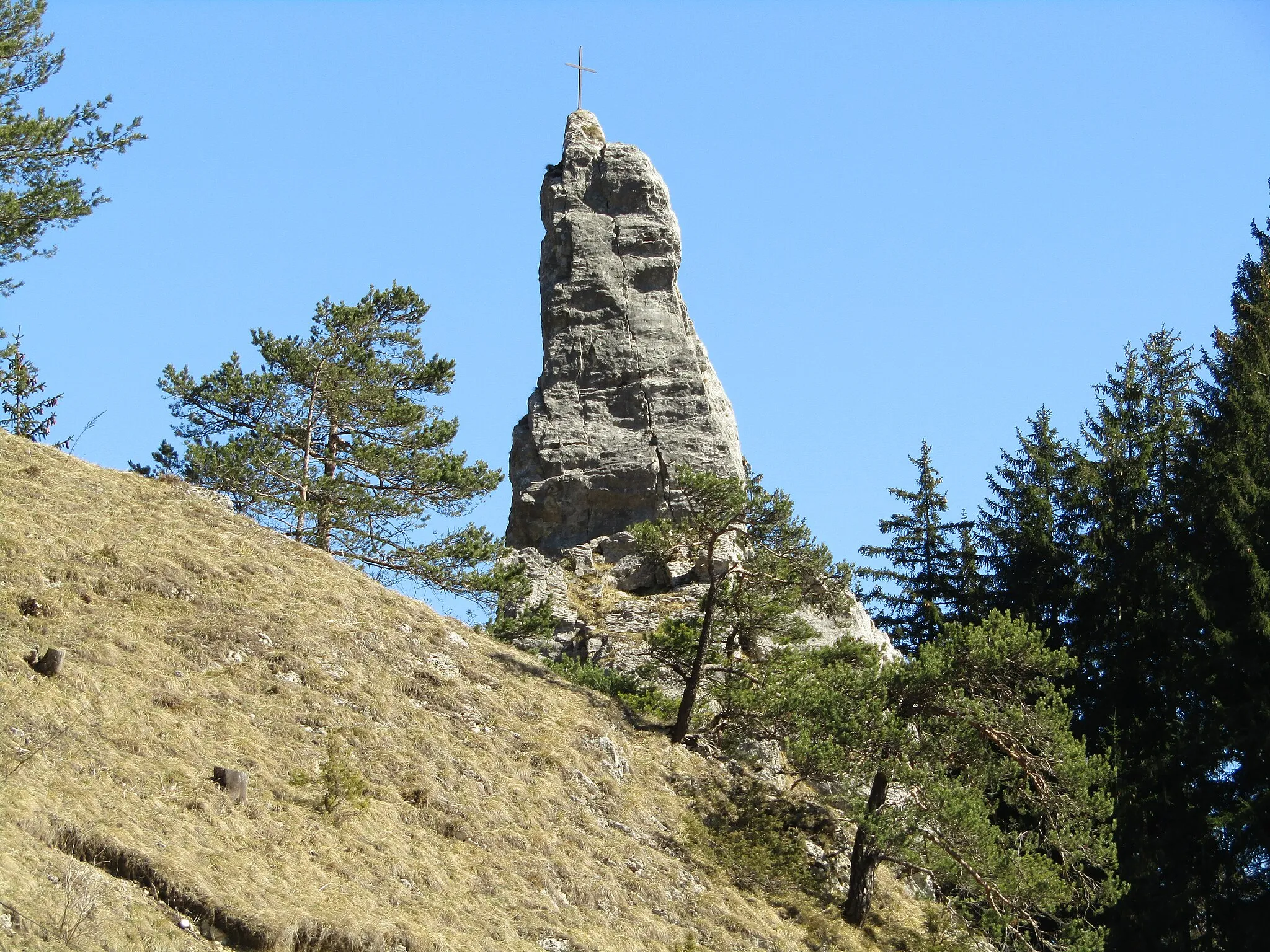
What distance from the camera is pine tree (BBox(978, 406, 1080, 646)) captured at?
35000mm

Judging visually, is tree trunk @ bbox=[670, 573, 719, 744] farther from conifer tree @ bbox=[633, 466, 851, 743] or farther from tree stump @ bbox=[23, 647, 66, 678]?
tree stump @ bbox=[23, 647, 66, 678]

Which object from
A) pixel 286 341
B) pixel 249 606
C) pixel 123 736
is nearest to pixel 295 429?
pixel 286 341

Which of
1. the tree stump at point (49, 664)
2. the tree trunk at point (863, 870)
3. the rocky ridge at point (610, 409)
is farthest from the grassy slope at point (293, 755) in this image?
the rocky ridge at point (610, 409)

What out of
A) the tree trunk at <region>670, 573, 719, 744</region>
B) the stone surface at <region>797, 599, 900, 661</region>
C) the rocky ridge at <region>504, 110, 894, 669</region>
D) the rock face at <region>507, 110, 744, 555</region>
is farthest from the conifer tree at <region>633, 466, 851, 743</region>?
the rock face at <region>507, 110, 744, 555</region>

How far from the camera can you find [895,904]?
23688mm

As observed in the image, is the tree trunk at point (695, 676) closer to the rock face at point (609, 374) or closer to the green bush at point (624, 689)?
the green bush at point (624, 689)

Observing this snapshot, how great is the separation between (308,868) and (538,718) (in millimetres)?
7602

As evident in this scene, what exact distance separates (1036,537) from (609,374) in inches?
455

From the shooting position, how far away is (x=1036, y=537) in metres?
35.7

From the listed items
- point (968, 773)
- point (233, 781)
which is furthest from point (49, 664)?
point (968, 773)

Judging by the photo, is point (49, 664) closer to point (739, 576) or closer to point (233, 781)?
point (233, 781)

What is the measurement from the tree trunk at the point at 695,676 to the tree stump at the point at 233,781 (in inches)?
387

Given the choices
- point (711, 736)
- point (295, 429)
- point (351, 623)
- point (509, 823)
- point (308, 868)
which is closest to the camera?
point (308, 868)

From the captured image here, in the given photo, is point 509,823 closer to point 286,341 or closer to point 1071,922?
point 1071,922
